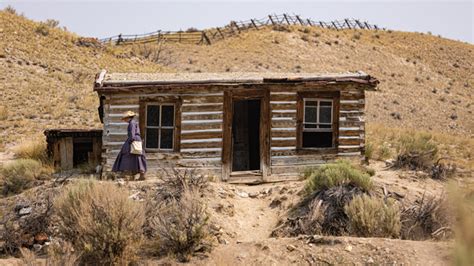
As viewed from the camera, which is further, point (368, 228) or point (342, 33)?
point (342, 33)

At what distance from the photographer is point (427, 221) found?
977 cm

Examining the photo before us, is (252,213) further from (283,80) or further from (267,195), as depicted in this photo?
(283,80)

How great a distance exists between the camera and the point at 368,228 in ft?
30.1

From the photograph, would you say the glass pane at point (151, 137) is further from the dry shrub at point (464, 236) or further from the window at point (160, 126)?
the dry shrub at point (464, 236)

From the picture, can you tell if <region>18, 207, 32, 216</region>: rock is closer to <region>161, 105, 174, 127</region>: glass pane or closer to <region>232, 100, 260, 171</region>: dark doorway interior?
<region>161, 105, 174, 127</region>: glass pane

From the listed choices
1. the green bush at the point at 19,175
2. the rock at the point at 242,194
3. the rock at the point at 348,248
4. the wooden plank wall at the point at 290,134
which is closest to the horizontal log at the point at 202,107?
the wooden plank wall at the point at 290,134

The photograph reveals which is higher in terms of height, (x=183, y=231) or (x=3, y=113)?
(x=3, y=113)

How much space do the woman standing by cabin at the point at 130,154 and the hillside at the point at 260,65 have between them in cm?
790

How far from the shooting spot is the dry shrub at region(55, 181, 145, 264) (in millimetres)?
8328

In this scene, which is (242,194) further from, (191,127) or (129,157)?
(129,157)

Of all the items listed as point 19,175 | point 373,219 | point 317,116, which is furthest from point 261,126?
point 19,175

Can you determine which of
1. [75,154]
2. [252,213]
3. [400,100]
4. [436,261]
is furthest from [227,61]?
[436,261]

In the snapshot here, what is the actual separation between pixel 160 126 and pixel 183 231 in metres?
4.55

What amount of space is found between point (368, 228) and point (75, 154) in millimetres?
7974
